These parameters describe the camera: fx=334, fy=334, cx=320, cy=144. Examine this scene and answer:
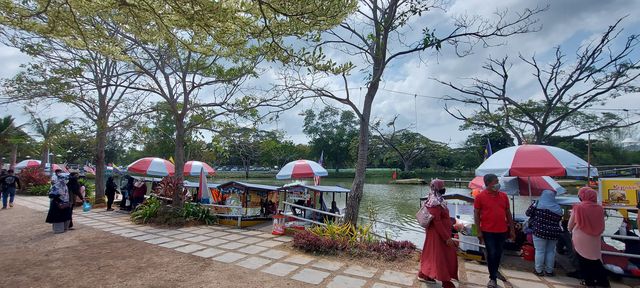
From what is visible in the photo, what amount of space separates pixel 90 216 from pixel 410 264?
9936 mm

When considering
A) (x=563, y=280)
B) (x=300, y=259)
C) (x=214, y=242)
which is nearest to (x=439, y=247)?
(x=563, y=280)

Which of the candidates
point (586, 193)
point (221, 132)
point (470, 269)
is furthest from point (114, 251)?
point (586, 193)

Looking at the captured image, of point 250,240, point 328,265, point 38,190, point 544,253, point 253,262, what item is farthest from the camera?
point 38,190

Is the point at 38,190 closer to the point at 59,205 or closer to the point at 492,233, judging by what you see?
the point at 59,205

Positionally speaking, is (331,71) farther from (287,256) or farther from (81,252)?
(81,252)

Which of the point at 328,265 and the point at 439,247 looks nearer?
the point at 439,247

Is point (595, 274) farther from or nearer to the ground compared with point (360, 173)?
nearer to the ground

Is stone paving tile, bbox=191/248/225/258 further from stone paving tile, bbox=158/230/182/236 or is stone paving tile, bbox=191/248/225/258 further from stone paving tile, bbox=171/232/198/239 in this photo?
stone paving tile, bbox=158/230/182/236

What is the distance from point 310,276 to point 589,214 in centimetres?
404

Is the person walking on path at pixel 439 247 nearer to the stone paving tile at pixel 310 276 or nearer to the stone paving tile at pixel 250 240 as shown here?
the stone paving tile at pixel 310 276

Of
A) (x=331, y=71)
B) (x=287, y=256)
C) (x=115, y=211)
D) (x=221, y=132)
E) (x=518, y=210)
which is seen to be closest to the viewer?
(x=287, y=256)

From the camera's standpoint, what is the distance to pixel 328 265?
537 centimetres

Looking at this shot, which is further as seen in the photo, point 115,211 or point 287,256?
point 115,211

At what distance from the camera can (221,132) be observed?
385 inches
